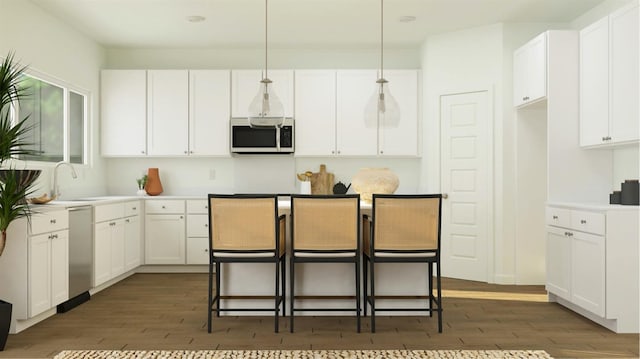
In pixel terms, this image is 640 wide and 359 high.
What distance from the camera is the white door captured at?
5895 mm

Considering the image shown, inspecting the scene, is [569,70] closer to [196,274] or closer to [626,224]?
[626,224]

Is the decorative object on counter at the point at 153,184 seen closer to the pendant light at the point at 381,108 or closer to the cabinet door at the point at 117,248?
the cabinet door at the point at 117,248

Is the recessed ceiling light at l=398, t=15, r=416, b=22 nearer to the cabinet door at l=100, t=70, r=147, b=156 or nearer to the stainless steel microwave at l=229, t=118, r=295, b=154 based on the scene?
the stainless steel microwave at l=229, t=118, r=295, b=154

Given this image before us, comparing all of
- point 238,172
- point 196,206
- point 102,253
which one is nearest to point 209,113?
point 238,172

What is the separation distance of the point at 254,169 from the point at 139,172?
143cm

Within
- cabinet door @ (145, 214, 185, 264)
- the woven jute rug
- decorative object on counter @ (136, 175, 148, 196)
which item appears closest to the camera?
the woven jute rug

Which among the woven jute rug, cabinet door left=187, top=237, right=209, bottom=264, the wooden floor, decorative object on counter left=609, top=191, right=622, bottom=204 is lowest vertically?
the wooden floor

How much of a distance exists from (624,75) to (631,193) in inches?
34.1

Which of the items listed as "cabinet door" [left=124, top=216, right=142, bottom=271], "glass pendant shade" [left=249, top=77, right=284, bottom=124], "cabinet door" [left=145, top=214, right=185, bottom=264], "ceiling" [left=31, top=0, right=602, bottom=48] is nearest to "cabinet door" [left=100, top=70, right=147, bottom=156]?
"ceiling" [left=31, top=0, right=602, bottom=48]

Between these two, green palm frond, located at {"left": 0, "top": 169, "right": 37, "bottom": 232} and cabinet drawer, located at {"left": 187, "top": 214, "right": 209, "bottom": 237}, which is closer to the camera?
green palm frond, located at {"left": 0, "top": 169, "right": 37, "bottom": 232}

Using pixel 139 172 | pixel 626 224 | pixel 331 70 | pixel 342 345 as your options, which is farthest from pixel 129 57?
pixel 626 224

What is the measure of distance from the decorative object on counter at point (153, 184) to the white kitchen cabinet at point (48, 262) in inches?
90.1

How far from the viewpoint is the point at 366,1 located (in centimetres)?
507

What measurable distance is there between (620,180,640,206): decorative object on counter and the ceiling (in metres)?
1.94
